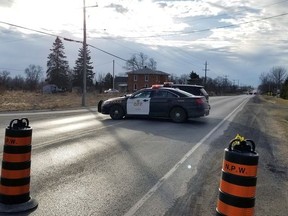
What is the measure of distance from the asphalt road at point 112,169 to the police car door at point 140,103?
15.4ft

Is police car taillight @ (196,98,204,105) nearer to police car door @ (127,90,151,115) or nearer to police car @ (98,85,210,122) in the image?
police car @ (98,85,210,122)

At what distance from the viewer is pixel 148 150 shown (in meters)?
10.1

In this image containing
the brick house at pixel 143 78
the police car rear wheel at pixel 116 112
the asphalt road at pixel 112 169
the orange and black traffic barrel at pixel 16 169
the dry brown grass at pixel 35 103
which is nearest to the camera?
the orange and black traffic barrel at pixel 16 169

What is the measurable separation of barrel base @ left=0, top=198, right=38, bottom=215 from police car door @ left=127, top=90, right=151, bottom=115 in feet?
43.1

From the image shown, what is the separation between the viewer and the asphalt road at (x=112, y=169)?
18.2 feet

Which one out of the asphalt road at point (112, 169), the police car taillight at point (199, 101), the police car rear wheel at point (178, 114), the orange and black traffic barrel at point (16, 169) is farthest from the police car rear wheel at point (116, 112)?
the orange and black traffic barrel at point (16, 169)

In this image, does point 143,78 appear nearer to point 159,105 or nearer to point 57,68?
point 57,68

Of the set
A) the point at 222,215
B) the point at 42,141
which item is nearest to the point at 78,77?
the point at 42,141

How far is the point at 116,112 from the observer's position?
18.7 meters

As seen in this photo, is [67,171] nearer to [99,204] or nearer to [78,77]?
[99,204]

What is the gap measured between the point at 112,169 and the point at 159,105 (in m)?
10.6

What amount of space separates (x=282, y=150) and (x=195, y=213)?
22.6 feet

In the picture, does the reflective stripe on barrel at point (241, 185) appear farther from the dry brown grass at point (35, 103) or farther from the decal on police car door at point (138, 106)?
the dry brown grass at point (35, 103)

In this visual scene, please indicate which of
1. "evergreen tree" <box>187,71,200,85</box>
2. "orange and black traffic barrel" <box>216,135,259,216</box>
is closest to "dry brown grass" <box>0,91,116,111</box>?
"orange and black traffic barrel" <box>216,135,259,216</box>
